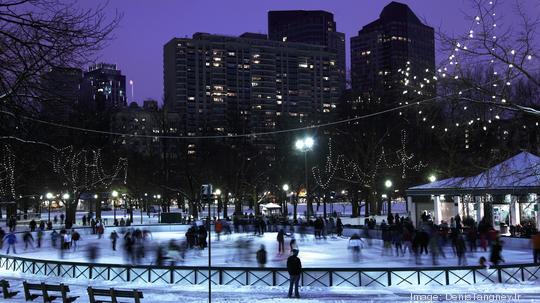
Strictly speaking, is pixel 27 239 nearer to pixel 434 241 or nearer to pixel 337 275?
pixel 337 275

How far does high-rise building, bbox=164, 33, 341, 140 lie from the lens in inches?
6850

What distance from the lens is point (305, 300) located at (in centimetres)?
1570

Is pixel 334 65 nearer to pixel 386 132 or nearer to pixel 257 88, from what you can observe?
pixel 257 88

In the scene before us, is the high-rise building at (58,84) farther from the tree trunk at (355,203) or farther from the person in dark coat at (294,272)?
the tree trunk at (355,203)

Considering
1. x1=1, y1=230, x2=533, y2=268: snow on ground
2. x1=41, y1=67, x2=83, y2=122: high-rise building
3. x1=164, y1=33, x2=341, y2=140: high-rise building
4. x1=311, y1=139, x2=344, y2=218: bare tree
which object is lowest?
x1=1, y1=230, x2=533, y2=268: snow on ground

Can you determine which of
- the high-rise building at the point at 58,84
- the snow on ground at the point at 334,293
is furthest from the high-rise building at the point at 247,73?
the high-rise building at the point at 58,84

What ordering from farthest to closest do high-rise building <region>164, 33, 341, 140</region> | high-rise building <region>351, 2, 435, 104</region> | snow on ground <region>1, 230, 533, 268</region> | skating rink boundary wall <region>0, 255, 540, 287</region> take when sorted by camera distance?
high-rise building <region>164, 33, 341, 140</region>, snow on ground <region>1, 230, 533, 268</region>, skating rink boundary wall <region>0, 255, 540, 287</region>, high-rise building <region>351, 2, 435, 104</region>

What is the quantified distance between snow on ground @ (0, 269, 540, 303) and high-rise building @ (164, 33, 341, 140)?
14643 centimetres

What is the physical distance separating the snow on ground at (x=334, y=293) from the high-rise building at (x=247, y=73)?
480ft

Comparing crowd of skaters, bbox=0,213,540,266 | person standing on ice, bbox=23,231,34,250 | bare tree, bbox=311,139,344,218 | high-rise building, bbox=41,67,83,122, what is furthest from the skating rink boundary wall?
bare tree, bbox=311,139,344,218

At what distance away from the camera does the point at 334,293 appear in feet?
54.9

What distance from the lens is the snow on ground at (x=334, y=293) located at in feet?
51.5

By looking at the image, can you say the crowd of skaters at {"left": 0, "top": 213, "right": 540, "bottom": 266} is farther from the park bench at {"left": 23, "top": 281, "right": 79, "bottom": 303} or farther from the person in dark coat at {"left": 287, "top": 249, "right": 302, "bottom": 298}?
the park bench at {"left": 23, "top": 281, "right": 79, "bottom": 303}

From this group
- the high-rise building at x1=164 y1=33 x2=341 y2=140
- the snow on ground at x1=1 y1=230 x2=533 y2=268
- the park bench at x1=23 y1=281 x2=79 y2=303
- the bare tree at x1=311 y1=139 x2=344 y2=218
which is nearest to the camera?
the park bench at x1=23 y1=281 x2=79 y2=303
